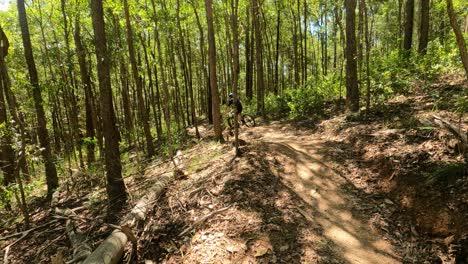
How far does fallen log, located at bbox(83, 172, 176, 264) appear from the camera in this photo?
4.20 meters

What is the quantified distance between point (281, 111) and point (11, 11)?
49.6 ft

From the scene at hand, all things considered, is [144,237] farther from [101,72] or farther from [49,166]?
[49,166]

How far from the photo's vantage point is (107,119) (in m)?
6.29

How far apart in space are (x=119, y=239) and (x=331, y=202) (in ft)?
12.9

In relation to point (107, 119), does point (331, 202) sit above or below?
below

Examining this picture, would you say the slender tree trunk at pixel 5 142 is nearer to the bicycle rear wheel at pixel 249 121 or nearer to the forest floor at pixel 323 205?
the forest floor at pixel 323 205

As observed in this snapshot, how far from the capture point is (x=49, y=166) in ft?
32.6

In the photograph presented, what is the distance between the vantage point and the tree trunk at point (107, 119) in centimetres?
612

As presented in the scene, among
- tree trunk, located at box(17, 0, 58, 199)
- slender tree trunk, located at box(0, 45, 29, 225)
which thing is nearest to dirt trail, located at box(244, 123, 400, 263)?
slender tree trunk, located at box(0, 45, 29, 225)

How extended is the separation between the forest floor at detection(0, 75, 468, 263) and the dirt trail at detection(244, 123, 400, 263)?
2cm

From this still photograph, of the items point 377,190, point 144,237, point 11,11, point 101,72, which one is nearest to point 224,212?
point 144,237

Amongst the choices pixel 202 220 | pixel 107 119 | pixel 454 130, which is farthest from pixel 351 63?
pixel 107 119

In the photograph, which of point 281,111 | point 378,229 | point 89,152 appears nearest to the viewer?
point 378,229

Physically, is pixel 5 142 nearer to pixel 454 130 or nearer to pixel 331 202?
pixel 331 202
